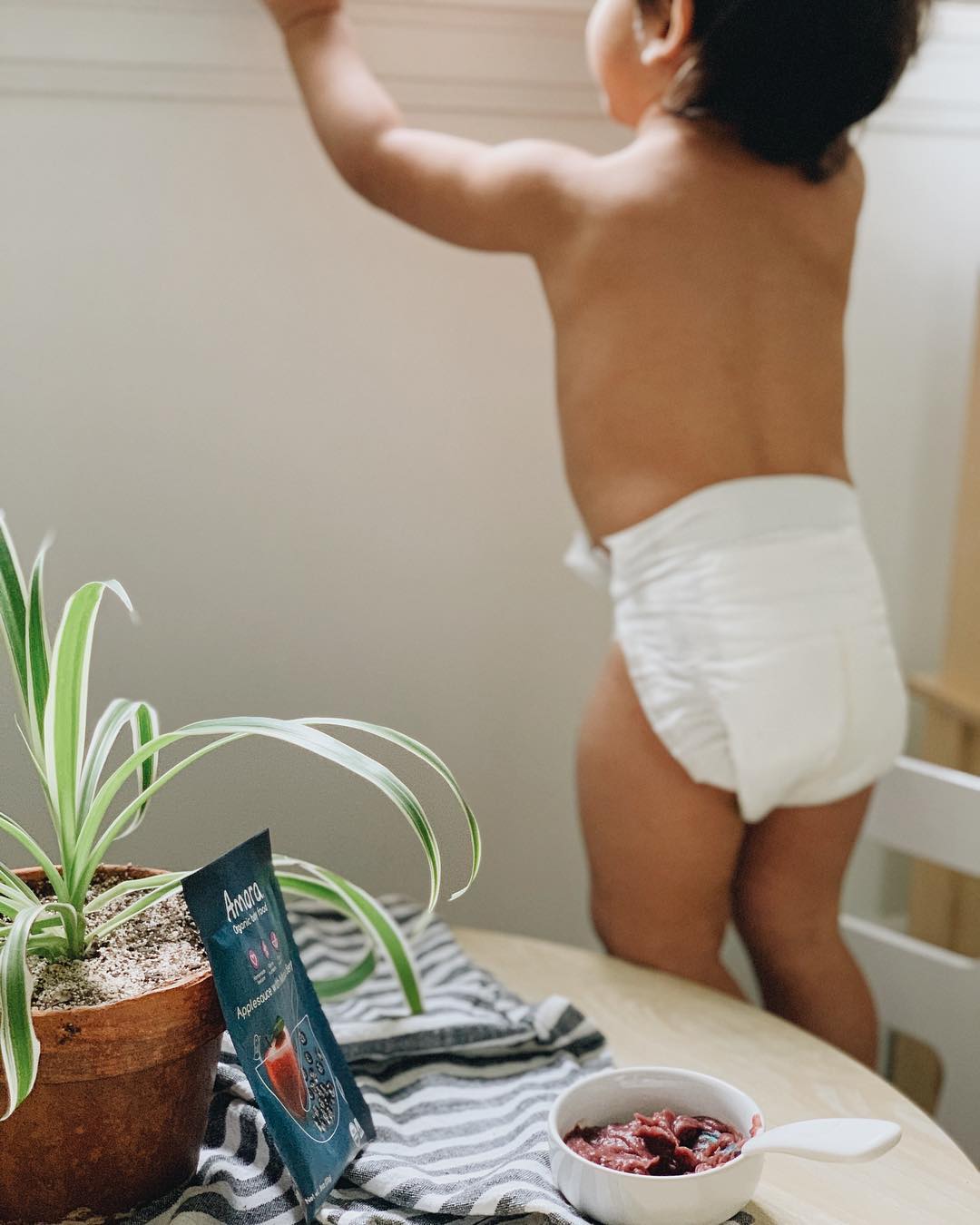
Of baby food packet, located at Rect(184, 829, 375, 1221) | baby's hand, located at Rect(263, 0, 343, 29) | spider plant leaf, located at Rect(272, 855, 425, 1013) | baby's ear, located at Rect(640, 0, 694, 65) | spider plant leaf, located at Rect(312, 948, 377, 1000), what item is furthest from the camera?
baby's hand, located at Rect(263, 0, 343, 29)

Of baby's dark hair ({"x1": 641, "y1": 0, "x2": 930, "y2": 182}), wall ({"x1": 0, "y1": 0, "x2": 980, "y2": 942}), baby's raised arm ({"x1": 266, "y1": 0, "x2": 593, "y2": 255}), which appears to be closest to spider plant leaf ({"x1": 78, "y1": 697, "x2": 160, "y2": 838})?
wall ({"x1": 0, "y1": 0, "x2": 980, "y2": 942})

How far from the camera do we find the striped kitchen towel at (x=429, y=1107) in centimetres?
75

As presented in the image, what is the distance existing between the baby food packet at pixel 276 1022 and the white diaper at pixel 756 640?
17.6 inches

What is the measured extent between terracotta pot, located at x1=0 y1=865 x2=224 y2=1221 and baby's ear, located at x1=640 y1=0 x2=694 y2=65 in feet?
2.79

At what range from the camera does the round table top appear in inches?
31.7

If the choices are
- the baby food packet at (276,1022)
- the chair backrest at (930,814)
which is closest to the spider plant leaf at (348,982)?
the baby food packet at (276,1022)

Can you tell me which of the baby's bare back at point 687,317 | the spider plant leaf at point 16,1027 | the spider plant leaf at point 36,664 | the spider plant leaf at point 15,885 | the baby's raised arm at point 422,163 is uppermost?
the baby's raised arm at point 422,163

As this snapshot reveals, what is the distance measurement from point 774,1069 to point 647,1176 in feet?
0.87

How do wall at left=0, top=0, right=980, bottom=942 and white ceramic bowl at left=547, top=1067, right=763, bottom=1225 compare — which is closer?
white ceramic bowl at left=547, top=1067, right=763, bottom=1225

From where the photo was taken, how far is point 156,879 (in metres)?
0.78

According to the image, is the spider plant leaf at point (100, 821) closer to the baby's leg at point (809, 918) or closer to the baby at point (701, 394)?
the baby at point (701, 394)

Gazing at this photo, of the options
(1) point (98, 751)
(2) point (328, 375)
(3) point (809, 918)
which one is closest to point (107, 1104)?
(1) point (98, 751)

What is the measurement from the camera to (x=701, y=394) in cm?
113

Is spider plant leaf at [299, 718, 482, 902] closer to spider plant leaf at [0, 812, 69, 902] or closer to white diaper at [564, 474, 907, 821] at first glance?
spider plant leaf at [0, 812, 69, 902]
